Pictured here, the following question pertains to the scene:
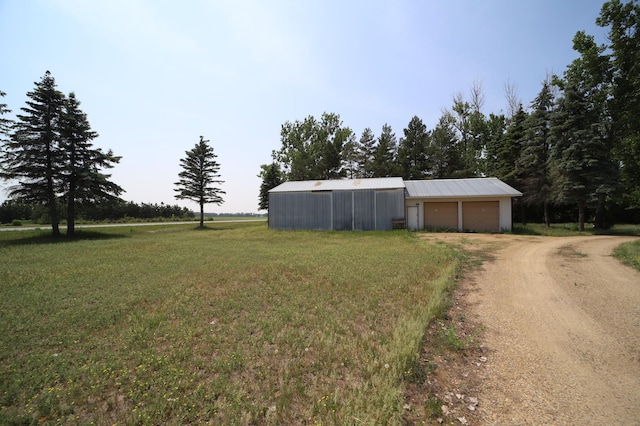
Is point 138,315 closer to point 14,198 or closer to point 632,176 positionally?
point 14,198

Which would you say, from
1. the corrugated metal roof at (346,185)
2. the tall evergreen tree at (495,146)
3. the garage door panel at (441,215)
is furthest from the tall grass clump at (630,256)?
the tall evergreen tree at (495,146)

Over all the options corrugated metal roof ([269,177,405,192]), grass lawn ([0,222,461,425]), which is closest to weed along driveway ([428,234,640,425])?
grass lawn ([0,222,461,425])

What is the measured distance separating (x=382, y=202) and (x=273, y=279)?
616 inches

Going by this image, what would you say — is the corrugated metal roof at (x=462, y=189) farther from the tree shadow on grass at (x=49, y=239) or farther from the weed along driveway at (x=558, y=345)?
the tree shadow on grass at (x=49, y=239)

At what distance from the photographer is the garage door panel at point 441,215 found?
69.8ft

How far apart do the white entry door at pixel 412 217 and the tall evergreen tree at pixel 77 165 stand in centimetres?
2320

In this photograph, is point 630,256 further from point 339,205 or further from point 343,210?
point 339,205

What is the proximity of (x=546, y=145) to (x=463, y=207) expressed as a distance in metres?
10.8

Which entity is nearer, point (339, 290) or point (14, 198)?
point (339, 290)

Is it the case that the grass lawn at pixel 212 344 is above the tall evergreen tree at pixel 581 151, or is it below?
below

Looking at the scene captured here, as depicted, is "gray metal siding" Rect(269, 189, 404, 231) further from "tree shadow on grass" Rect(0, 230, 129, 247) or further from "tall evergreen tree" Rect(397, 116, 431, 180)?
"tall evergreen tree" Rect(397, 116, 431, 180)

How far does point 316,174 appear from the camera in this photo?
1544 inches

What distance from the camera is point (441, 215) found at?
21547 millimetres


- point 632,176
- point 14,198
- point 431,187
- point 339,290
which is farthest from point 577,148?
point 14,198
